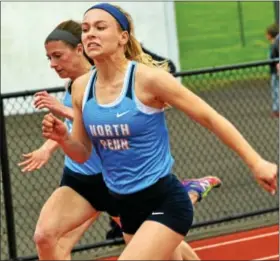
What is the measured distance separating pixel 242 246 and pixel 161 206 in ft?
11.3

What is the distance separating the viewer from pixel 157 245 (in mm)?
4051

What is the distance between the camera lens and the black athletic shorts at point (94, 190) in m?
5.10

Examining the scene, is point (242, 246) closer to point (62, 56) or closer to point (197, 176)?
point (197, 176)

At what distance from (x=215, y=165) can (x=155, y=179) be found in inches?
254

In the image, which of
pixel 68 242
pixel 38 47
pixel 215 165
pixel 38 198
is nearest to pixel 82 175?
pixel 68 242

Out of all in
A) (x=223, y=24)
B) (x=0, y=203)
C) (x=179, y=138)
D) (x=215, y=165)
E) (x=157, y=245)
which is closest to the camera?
(x=157, y=245)

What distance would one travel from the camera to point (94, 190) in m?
5.15

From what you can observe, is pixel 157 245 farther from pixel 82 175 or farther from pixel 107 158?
pixel 82 175

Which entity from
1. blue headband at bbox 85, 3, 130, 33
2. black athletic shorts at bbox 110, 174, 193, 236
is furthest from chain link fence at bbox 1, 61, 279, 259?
black athletic shorts at bbox 110, 174, 193, 236

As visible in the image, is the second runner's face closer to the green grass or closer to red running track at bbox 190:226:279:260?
red running track at bbox 190:226:279:260

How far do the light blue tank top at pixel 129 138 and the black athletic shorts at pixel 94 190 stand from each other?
710mm

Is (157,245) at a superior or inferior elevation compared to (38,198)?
superior

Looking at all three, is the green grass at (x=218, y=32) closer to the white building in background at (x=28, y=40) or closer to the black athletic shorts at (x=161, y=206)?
the white building in background at (x=28, y=40)

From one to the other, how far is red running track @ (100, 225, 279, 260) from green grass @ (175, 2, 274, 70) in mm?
14476
